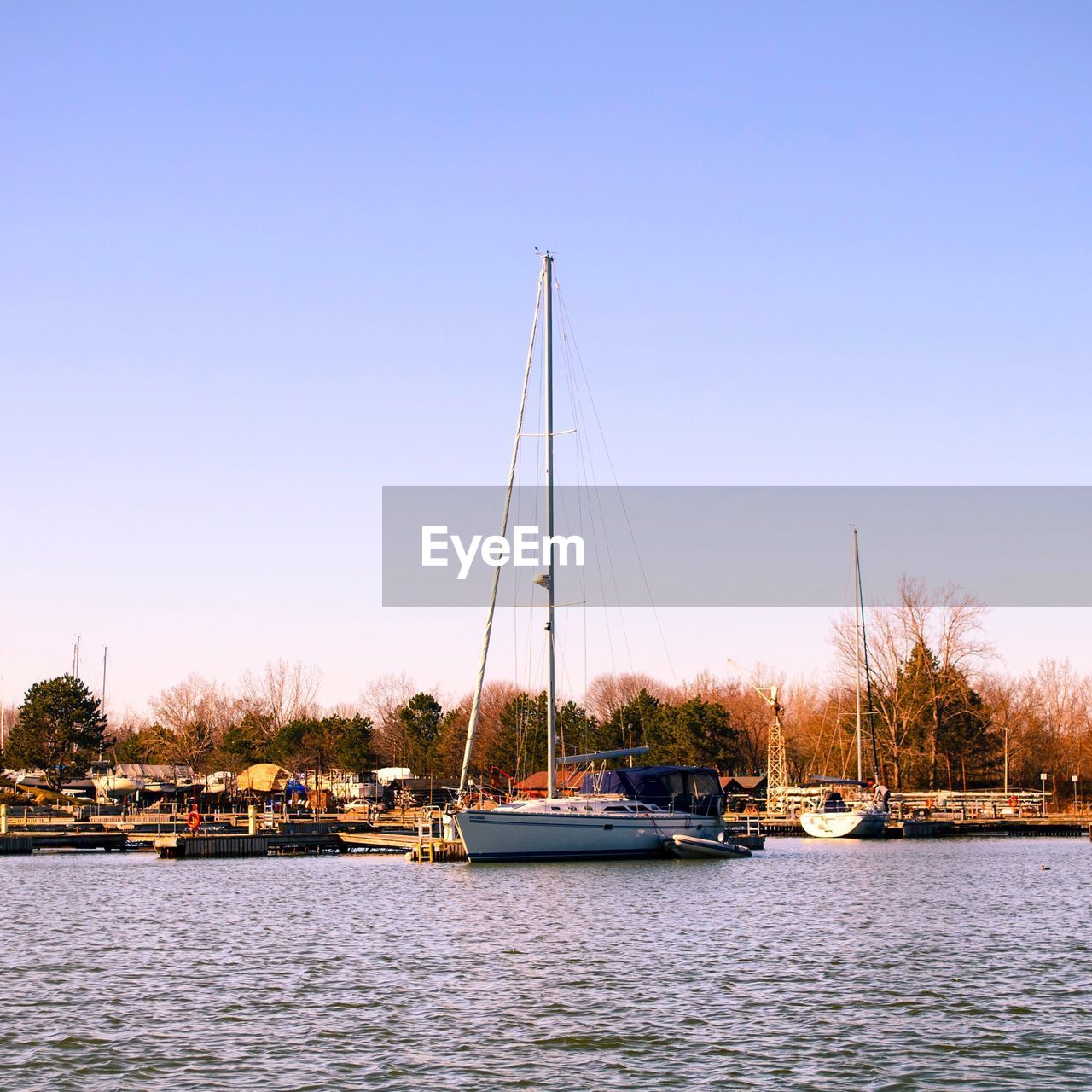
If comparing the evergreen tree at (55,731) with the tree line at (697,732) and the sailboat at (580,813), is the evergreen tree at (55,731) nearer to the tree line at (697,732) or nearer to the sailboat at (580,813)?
the tree line at (697,732)

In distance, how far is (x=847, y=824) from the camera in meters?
82.4

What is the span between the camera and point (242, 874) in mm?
59281

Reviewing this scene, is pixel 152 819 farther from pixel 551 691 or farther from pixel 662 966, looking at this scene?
pixel 662 966

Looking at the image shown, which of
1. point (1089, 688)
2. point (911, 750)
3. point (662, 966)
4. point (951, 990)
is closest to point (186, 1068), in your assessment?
point (662, 966)

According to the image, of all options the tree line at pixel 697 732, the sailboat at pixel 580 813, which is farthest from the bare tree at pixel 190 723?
the sailboat at pixel 580 813

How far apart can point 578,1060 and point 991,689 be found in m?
112

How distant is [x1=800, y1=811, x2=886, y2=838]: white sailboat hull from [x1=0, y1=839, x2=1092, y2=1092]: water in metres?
29.2

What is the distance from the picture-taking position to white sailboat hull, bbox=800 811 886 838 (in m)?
82.1

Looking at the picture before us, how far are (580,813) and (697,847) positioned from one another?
6.90 m

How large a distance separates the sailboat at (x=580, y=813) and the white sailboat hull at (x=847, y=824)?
18433 mm

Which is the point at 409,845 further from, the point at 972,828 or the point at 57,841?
the point at 972,828

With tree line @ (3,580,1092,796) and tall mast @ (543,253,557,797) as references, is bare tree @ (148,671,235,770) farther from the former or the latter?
tall mast @ (543,253,557,797)

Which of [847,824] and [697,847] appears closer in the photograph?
[697,847]

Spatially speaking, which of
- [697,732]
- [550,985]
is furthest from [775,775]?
[550,985]
